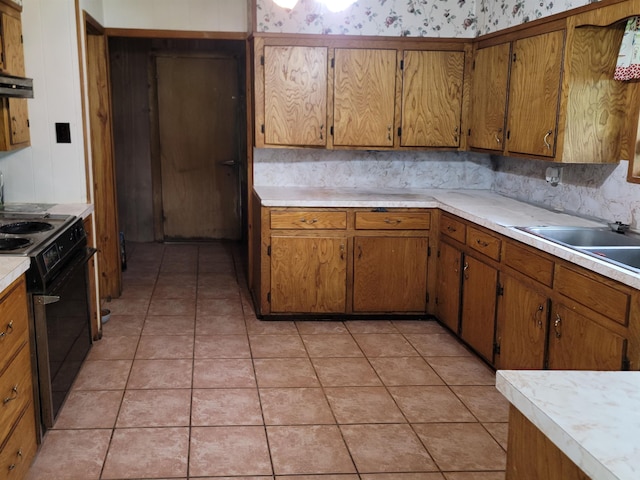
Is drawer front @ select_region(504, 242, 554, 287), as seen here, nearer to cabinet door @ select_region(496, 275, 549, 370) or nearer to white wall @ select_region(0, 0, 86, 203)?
cabinet door @ select_region(496, 275, 549, 370)

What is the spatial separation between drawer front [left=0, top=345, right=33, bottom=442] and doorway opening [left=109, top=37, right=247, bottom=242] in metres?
4.27

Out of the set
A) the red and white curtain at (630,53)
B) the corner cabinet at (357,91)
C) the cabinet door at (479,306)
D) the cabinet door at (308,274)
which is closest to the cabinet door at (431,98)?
the corner cabinet at (357,91)

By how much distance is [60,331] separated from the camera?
2.82 meters

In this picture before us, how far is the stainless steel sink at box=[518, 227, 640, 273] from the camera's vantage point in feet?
9.33

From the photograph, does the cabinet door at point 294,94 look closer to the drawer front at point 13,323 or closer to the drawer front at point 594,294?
the drawer front at point 594,294

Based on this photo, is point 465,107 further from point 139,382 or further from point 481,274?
point 139,382

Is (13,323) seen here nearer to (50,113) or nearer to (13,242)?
(13,242)

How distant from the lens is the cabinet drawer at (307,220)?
165 inches

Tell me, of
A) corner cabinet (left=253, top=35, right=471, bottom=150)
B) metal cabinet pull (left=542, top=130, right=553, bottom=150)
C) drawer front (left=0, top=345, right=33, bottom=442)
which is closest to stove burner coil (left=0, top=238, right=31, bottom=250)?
drawer front (left=0, top=345, right=33, bottom=442)

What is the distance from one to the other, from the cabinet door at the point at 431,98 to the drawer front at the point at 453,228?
2.25 ft

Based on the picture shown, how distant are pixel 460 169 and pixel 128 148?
3.56 meters

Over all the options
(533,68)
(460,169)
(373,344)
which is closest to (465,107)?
(460,169)

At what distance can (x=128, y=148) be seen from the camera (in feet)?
21.9

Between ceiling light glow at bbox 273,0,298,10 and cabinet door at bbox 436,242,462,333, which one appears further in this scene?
ceiling light glow at bbox 273,0,298,10
